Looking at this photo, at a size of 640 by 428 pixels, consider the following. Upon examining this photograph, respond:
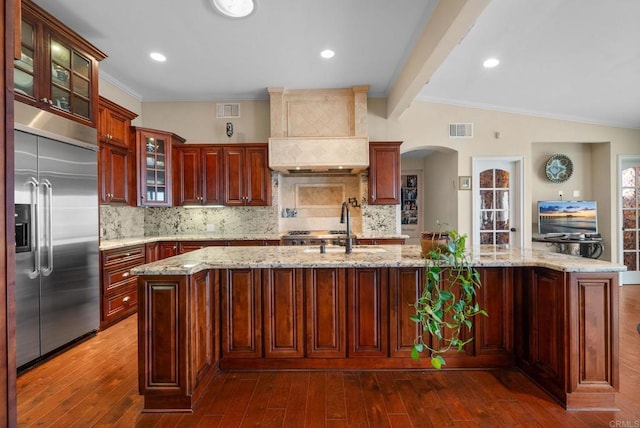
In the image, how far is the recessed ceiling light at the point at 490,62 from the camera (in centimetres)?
380

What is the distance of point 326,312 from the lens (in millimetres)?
2430

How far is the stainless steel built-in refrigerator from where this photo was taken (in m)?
2.54

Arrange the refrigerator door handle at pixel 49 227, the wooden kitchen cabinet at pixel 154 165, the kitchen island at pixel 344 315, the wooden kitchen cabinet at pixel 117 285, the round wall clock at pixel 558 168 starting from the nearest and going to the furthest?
1. the kitchen island at pixel 344 315
2. the refrigerator door handle at pixel 49 227
3. the wooden kitchen cabinet at pixel 117 285
4. the wooden kitchen cabinet at pixel 154 165
5. the round wall clock at pixel 558 168

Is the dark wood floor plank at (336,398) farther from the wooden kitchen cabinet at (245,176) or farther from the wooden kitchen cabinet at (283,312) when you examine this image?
the wooden kitchen cabinet at (245,176)

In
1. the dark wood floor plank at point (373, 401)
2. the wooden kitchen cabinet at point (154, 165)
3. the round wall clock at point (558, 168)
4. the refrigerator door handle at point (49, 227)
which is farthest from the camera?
the round wall clock at point (558, 168)

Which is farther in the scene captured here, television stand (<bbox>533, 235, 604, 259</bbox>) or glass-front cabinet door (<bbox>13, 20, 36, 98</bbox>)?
television stand (<bbox>533, 235, 604, 259</bbox>)

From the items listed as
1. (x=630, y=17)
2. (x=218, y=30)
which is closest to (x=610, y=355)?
(x=630, y=17)

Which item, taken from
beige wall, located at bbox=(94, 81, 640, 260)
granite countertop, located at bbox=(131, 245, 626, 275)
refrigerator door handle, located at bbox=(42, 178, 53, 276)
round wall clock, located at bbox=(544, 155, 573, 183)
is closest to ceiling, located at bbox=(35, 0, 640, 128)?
beige wall, located at bbox=(94, 81, 640, 260)

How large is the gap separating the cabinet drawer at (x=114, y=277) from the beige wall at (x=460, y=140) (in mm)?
2390

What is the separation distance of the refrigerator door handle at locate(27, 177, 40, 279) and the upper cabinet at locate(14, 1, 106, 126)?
0.66m

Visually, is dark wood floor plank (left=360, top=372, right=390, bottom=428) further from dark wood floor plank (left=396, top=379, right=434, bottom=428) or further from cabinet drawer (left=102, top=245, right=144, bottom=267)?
cabinet drawer (left=102, top=245, right=144, bottom=267)

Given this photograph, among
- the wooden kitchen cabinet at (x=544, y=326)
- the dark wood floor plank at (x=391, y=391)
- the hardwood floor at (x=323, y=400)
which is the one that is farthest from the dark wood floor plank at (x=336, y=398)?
the wooden kitchen cabinet at (x=544, y=326)

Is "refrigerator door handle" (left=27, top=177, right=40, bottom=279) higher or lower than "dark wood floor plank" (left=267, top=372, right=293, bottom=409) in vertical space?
higher

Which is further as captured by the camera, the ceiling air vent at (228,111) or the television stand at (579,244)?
the ceiling air vent at (228,111)
